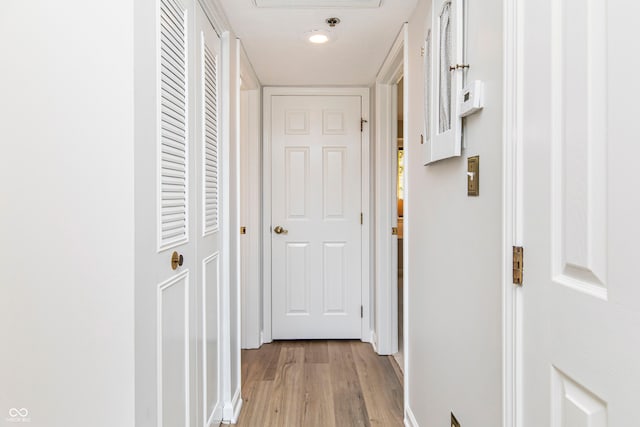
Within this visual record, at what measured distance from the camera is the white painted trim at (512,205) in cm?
99

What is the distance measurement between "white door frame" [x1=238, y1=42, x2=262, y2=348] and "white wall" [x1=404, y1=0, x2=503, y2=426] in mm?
1454

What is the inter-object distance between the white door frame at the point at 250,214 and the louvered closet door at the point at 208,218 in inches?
46.4

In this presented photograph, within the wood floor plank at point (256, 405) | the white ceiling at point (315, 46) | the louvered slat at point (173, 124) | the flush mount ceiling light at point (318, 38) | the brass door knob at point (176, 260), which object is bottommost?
the wood floor plank at point (256, 405)

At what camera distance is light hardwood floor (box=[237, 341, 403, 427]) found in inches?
88.0

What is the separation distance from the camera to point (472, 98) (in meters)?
1.21

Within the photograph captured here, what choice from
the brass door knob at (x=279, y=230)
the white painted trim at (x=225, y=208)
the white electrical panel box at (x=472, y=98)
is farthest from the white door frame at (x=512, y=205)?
the brass door knob at (x=279, y=230)

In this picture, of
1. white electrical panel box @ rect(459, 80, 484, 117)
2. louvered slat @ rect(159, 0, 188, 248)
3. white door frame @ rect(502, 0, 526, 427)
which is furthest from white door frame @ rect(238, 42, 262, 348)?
white door frame @ rect(502, 0, 526, 427)

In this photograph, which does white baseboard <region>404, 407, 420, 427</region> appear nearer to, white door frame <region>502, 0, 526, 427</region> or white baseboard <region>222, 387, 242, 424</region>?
white baseboard <region>222, 387, 242, 424</region>

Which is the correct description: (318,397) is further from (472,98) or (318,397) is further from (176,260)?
(472,98)

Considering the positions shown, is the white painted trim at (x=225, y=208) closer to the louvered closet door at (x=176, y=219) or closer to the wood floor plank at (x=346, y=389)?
the louvered closet door at (x=176, y=219)

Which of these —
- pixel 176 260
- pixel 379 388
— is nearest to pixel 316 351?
pixel 379 388

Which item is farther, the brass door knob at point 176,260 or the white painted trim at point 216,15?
the white painted trim at point 216,15

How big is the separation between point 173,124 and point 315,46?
144 centimetres

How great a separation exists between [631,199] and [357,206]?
280 cm
